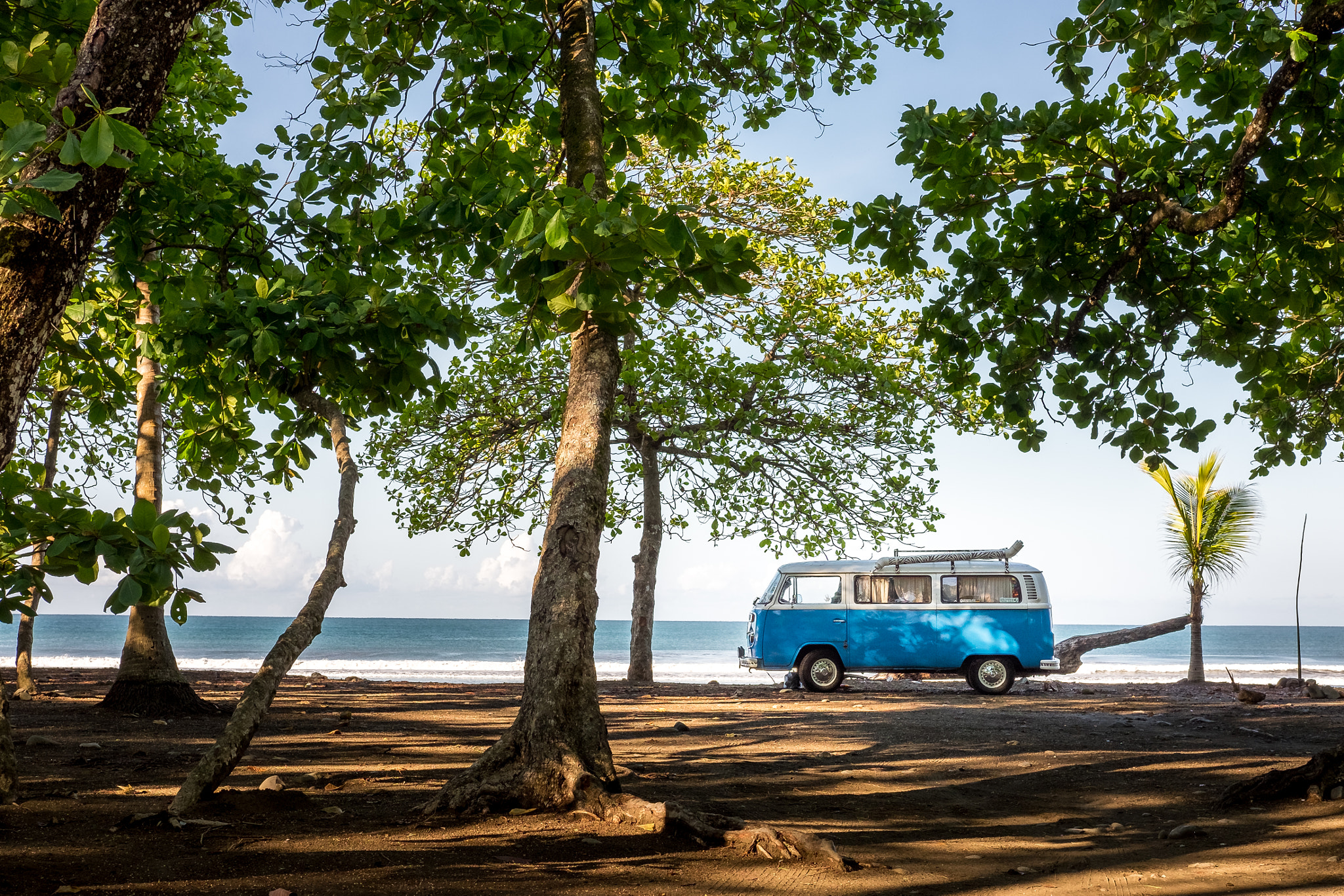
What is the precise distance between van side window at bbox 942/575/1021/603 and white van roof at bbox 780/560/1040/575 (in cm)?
16

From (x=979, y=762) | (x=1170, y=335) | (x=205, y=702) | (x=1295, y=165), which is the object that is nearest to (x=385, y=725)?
(x=205, y=702)

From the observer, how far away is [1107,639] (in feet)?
74.2

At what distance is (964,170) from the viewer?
638 cm

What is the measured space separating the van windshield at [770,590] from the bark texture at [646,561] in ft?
7.28

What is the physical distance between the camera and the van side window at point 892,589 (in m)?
17.7

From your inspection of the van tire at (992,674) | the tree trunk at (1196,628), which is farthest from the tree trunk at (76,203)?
the tree trunk at (1196,628)

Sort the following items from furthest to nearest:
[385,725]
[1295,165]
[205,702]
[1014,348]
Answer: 1. [205,702]
2. [385,725]
3. [1014,348]
4. [1295,165]

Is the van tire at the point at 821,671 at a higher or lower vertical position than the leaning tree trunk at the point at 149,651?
lower

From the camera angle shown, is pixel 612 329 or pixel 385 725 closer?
pixel 612 329

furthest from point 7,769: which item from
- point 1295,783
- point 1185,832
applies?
point 1295,783

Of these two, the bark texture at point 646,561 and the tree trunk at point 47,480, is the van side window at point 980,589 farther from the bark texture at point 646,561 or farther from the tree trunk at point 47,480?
the tree trunk at point 47,480

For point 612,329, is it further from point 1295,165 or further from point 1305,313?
point 1305,313

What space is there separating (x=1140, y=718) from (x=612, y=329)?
943 centimetres

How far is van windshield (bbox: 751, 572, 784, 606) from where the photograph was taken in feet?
58.9
